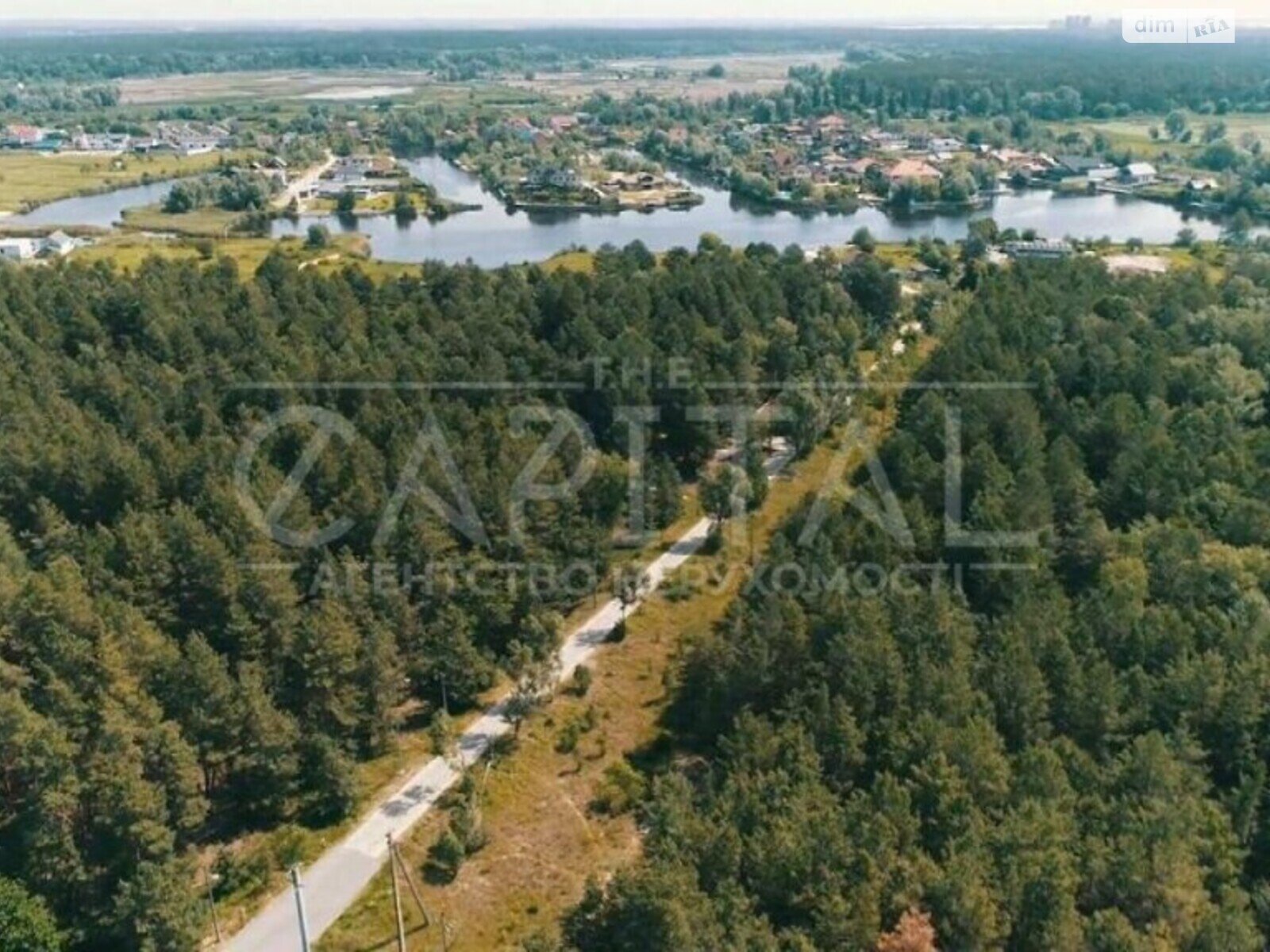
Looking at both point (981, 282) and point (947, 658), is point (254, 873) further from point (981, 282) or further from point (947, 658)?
point (981, 282)

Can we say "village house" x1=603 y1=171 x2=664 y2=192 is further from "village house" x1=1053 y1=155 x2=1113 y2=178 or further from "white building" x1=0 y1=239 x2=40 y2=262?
"white building" x1=0 y1=239 x2=40 y2=262

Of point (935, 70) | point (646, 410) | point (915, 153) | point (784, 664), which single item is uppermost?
point (935, 70)

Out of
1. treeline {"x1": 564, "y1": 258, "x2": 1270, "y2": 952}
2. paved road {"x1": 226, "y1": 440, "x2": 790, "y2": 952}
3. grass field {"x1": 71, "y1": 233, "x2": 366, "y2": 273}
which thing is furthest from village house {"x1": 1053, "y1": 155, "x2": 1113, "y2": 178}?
paved road {"x1": 226, "y1": 440, "x2": 790, "y2": 952}

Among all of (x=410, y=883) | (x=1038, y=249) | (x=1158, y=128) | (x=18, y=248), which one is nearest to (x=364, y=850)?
(x=410, y=883)

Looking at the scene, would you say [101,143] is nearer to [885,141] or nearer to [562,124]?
[562,124]

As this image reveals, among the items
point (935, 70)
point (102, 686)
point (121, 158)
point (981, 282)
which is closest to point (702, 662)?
point (102, 686)
